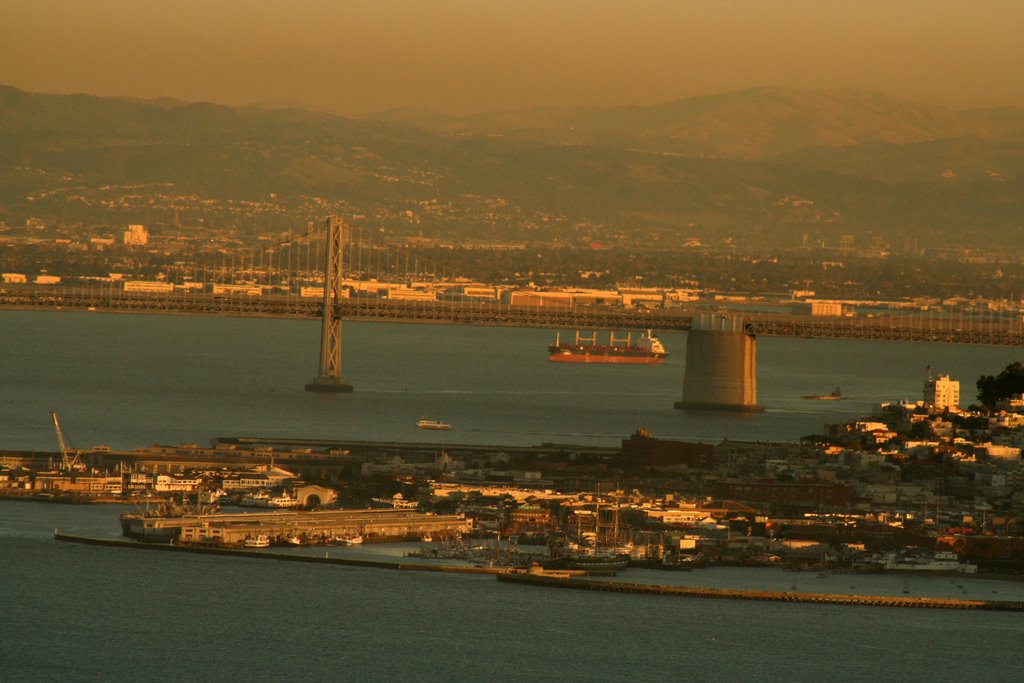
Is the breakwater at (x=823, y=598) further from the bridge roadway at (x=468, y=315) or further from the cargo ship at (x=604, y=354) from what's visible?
the cargo ship at (x=604, y=354)

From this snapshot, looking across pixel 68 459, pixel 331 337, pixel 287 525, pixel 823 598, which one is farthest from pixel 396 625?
pixel 331 337

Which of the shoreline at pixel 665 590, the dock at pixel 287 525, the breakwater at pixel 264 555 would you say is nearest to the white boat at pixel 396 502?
the dock at pixel 287 525

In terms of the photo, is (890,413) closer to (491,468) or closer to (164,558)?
(491,468)

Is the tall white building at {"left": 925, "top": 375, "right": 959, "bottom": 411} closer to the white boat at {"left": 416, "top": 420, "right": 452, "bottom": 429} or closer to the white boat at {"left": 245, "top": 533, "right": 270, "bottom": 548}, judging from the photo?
the white boat at {"left": 416, "top": 420, "right": 452, "bottom": 429}

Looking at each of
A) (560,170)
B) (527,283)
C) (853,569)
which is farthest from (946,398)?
(560,170)

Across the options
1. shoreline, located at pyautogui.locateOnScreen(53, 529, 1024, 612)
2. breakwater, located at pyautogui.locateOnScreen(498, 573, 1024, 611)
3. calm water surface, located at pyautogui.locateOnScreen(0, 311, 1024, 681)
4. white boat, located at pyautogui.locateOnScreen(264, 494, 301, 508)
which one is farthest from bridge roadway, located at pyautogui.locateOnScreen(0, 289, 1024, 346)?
breakwater, located at pyautogui.locateOnScreen(498, 573, 1024, 611)

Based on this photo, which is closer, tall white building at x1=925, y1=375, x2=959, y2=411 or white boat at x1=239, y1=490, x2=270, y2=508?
white boat at x1=239, y1=490, x2=270, y2=508

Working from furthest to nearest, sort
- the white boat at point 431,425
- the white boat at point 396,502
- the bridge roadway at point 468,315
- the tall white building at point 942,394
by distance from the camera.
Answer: the bridge roadway at point 468,315 < the tall white building at point 942,394 < the white boat at point 431,425 < the white boat at point 396,502
